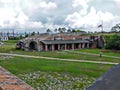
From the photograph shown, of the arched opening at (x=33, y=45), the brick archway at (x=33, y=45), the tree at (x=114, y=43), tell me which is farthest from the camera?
the arched opening at (x=33, y=45)

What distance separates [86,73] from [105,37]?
3749 centimetres

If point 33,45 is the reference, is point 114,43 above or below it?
above

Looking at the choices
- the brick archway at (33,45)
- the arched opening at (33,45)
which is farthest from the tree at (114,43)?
the arched opening at (33,45)

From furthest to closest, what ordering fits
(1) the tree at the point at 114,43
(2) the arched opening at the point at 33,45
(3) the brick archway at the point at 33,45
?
(2) the arched opening at the point at 33,45, (3) the brick archway at the point at 33,45, (1) the tree at the point at 114,43

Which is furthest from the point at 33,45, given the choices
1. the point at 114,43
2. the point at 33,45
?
the point at 114,43

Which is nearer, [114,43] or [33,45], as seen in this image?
[114,43]

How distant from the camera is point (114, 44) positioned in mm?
51469

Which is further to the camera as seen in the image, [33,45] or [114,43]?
[33,45]

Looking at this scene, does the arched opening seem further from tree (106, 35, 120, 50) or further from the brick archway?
tree (106, 35, 120, 50)

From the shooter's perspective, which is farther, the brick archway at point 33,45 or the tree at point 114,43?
the brick archway at point 33,45

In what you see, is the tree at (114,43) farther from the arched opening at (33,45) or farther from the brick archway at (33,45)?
the arched opening at (33,45)

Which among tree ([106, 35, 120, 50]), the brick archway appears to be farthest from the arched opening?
tree ([106, 35, 120, 50])

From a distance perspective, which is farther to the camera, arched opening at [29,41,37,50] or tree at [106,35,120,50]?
arched opening at [29,41,37,50]

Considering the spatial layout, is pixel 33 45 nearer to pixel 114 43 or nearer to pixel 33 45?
pixel 33 45
